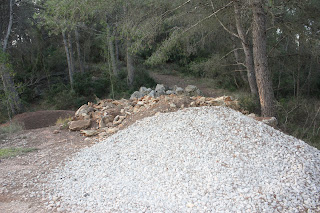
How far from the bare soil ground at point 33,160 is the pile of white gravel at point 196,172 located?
25cm

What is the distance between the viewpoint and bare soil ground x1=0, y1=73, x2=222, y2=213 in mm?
3529

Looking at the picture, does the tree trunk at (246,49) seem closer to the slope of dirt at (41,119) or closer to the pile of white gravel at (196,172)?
the pile of white gravel at (196,172)

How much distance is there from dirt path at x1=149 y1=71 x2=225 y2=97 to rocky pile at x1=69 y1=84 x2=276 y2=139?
5.82 meters

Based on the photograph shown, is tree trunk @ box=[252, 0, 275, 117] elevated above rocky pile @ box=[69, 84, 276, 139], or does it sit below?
above

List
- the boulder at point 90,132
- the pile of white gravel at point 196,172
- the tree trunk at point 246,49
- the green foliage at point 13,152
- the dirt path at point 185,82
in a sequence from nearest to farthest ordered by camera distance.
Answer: the pile of white gravel at point 196,172
the green foliage at point 13,152
the boulder at point 90,132
the tree trunk at point 246,49
the dirt path at point 185,82

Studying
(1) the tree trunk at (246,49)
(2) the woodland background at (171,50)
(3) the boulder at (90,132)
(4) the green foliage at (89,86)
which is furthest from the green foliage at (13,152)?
(4) the green foliage at (89,86)

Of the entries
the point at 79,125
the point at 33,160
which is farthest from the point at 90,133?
the point at 33,160

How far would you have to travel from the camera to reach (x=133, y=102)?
7.46m

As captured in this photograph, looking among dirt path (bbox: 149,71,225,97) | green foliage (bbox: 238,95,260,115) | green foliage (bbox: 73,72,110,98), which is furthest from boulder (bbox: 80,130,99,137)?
dirt path (bbox: 149,71,225,97)

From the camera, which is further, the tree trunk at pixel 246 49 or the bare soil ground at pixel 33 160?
the tree trunk at pixel 246 49

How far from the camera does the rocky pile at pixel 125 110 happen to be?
6238mm

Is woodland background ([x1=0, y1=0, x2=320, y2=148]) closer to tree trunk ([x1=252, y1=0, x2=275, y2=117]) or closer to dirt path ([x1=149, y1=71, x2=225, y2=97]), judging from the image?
tree trunk ([x1=252, y1=0, x2=275, y2=117])

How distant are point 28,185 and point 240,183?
2945 mm

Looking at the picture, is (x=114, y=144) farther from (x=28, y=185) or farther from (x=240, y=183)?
(x=240, y=183)
